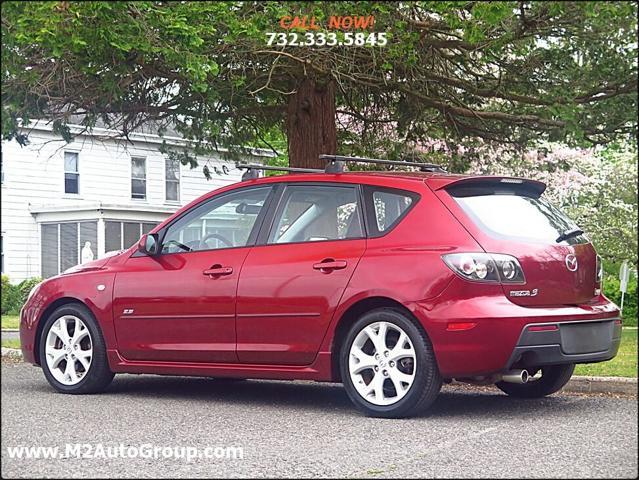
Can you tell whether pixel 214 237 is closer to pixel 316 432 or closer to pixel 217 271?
pixel 217 271

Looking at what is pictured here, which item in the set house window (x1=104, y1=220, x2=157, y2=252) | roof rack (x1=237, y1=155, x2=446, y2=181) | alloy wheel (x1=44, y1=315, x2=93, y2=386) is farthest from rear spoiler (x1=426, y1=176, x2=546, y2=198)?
house window (x1=104, y1=220, x2=157, y2=252)

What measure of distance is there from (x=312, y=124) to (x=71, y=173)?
17.2 meters

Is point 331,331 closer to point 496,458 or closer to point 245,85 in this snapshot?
point 496,458

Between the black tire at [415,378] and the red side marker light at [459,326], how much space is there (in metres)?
0.20

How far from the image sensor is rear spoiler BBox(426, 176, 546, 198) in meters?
7.54

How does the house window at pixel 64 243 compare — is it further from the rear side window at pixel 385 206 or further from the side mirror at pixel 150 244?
the rear side window at pixel 385 206

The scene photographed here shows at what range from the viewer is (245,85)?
1298cm

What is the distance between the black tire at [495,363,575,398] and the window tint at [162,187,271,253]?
2232mm

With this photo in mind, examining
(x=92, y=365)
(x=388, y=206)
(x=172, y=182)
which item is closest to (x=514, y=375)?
(x=388, y=206)

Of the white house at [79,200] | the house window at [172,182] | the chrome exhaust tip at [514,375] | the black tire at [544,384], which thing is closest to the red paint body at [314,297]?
the chrome exhaust tip at [514,375]

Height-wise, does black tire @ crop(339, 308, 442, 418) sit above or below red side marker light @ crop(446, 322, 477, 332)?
below

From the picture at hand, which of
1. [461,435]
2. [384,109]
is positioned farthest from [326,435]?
[384,109]

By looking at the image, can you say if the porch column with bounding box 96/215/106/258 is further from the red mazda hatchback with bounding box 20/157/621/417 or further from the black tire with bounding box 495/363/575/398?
the black tire with bounding box 495/363/575/398

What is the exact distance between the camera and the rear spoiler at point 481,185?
24.7ft
